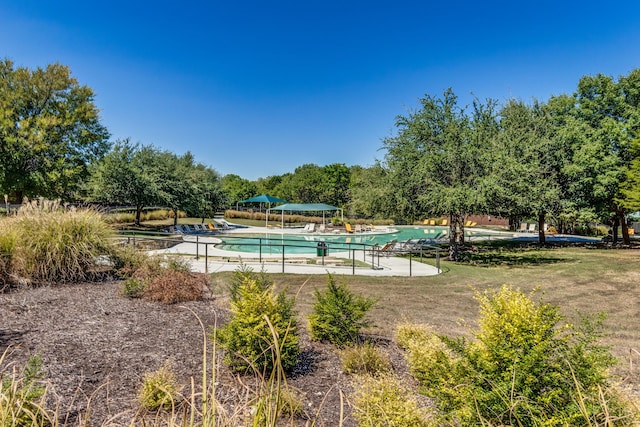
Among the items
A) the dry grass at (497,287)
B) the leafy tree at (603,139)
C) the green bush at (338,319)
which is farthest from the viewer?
the leafy tree at (603,139)

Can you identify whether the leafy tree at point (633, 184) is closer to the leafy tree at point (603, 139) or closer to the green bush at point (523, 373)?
the leafy tree at point (603, 139)

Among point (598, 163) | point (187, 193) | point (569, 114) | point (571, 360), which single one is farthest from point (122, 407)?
point (569, 114)

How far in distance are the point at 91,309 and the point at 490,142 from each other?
15795 millimetres

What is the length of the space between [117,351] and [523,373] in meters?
→ 4.31

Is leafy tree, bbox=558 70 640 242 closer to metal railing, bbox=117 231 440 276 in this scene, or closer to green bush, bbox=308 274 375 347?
metal railing, bbox=117 231 440 276

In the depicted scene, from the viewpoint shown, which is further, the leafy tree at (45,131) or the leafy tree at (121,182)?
the leafy tree at (121,182)

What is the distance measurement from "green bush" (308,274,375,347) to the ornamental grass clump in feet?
18.5

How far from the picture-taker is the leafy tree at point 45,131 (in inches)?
798

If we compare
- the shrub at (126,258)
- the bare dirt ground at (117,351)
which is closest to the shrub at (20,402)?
the bare dirt ground at (117,351)

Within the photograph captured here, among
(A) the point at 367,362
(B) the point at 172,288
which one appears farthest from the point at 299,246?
(A) the point at 367,362

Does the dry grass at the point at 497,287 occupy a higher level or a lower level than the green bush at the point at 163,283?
lower

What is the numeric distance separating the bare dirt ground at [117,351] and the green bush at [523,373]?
1.10 metres

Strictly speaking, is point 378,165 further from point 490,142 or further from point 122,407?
point 122,407

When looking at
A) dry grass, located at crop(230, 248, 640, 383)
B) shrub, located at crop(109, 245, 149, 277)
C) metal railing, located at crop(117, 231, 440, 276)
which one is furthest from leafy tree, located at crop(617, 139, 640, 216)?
shrub, located at crop(109, 245, 149, 277)
